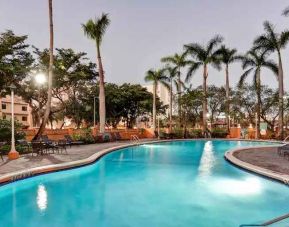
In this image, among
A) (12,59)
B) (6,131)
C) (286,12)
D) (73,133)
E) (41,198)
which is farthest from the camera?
(12,59)

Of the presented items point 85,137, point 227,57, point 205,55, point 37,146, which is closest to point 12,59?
point 85,137

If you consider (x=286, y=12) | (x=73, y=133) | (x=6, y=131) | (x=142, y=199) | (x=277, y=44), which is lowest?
(x=142, y=199)

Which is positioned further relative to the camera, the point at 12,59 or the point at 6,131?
the point at 12,59

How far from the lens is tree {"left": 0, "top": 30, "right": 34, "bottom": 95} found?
26.7m

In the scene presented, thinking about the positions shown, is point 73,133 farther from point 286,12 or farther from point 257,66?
point 257,66

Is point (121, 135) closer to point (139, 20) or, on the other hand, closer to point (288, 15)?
point (139, 20)

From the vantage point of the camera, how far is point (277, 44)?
104ft

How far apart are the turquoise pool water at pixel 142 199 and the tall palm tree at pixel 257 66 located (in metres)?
23.5

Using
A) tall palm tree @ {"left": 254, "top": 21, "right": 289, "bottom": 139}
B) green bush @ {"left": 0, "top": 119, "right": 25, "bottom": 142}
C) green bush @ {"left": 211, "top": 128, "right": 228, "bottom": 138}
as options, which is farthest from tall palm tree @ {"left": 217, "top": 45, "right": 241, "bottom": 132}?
green bush @ {"left": 0, "top": 119, "right": 25, "bottom": 142}

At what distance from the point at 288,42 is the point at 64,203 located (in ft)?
101

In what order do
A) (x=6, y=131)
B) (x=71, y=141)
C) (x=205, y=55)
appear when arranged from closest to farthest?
(x=6, y=131) < (x=71, y=141) < (x=205, y=55)

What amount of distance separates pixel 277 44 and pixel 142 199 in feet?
95.3

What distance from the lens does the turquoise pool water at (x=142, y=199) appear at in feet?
23.7

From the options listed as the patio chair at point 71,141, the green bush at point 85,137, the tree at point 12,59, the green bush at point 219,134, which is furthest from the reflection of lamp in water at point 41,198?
the green bush at point 219,134
